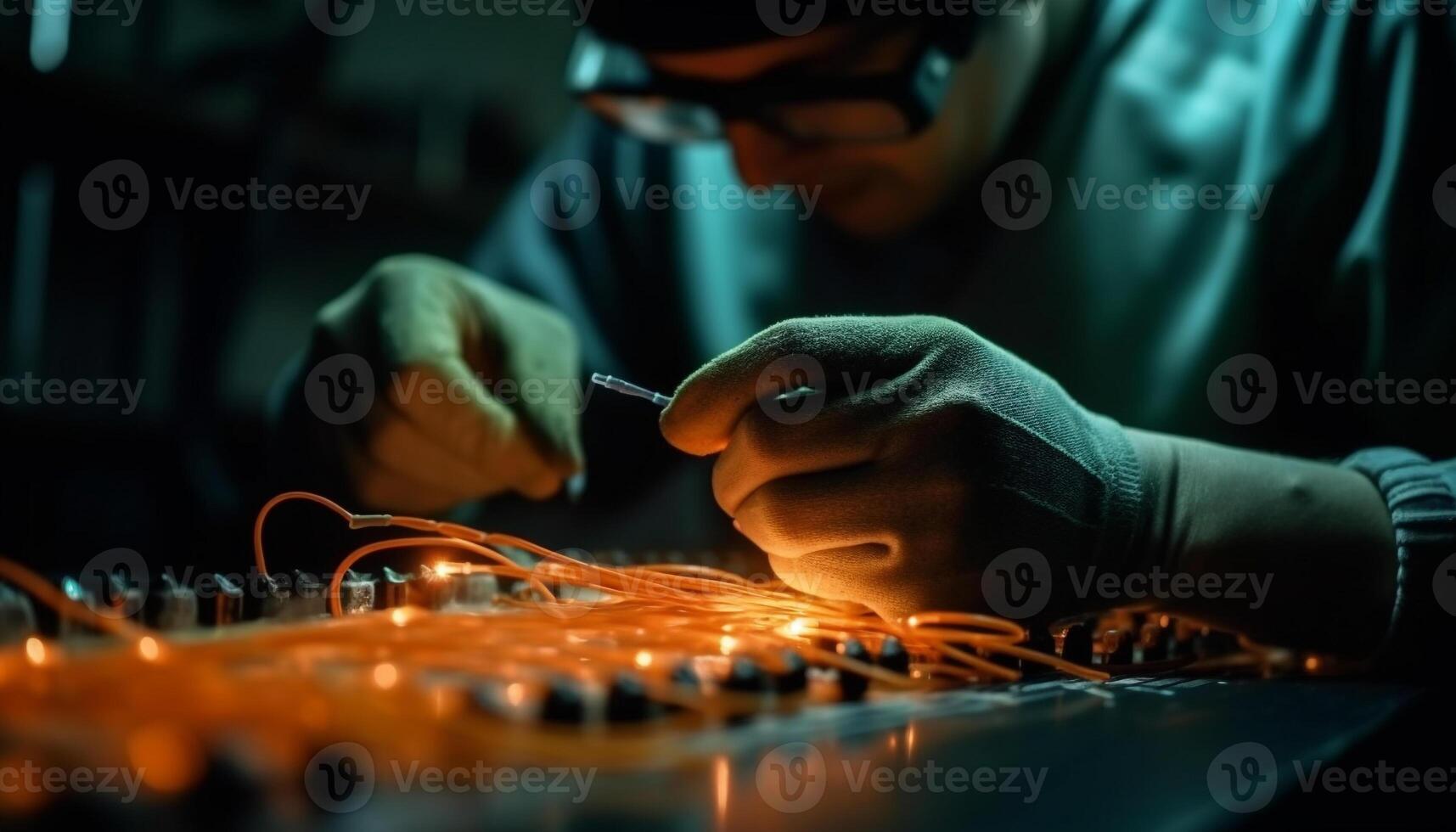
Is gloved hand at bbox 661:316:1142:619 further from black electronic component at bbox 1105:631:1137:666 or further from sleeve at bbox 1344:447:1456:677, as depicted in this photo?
sleeve at bbox 1344:447:1456:677

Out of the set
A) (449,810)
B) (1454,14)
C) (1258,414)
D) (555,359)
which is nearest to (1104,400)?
(1258,414)

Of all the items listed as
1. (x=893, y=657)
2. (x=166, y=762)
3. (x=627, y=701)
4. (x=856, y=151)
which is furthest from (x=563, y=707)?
(x=856, y=151)

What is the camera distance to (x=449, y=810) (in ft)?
1.03

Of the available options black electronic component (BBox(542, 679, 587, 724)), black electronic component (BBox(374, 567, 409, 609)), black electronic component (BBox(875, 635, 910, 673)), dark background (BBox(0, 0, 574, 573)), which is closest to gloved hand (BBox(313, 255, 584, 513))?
dark background (BBox(0, 0, 574, 573))

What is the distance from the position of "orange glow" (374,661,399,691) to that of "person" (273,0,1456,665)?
0.33 metres

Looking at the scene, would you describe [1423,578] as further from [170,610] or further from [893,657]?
[170,610]

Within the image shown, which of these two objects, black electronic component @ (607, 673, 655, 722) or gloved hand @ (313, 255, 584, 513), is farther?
gloved hand @ (313, 255, 584, 513)

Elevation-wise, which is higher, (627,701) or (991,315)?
(991,315)

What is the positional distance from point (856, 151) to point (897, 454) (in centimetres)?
72

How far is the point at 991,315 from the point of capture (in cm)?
140

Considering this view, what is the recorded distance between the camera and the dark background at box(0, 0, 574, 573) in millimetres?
1544

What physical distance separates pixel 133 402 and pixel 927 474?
156 cm

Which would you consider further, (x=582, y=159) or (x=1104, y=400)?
(x=582, y=159)

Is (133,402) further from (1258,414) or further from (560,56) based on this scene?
(1258,414)
